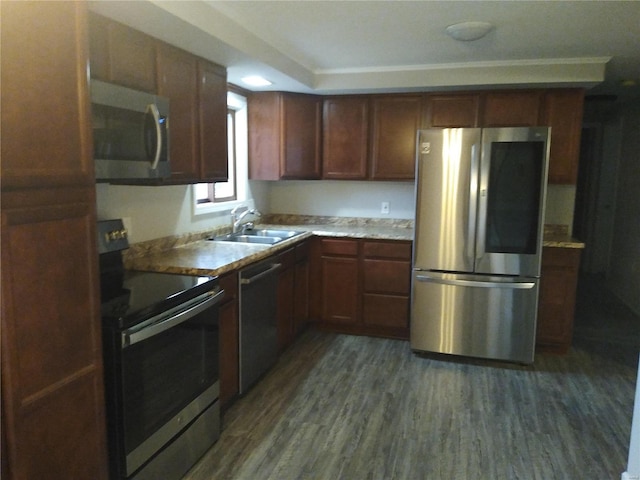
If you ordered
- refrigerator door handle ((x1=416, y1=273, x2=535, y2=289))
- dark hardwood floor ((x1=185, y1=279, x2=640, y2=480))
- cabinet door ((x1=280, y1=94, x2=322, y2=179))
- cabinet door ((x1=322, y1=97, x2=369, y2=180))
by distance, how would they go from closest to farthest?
dark hardwood floor ((x1=185, y1=279, x2=640, y2=480)) < refrigerator door handle ((x1=416, y1=273, x2=535, y2=289)) < cabinet door ((x1=280, y1=94, x2=322, y2=179)) < cabinet door ((x1=322, y1=97, x2=369, y2=180))

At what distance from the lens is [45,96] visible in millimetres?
1424

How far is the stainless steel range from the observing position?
186 cm

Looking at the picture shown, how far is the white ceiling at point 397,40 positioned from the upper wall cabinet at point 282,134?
0.68ft

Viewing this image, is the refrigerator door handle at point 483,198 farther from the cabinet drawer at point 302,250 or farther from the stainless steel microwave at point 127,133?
the stainless steel microwave at point 127,133

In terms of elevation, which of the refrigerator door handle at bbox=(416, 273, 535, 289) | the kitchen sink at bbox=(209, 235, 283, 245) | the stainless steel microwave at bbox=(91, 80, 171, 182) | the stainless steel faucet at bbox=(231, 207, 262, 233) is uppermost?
the stainless steel microwave at bbox=(91, 80, 171, 182)

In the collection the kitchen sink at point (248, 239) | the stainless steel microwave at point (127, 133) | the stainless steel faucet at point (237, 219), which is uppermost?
the stainless steel microwave at point (127, 133)

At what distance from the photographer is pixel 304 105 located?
14.1 feet

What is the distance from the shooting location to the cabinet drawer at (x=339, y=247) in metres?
4.13

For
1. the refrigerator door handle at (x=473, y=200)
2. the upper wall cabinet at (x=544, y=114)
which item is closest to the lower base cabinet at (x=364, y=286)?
the refrigerator door handle at (x=473, y=200)

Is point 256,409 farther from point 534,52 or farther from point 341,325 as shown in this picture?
point 534,52

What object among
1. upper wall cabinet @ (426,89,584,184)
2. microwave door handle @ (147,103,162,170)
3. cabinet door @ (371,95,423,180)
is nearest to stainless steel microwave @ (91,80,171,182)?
microwave door handle @ (147,103,162,170)

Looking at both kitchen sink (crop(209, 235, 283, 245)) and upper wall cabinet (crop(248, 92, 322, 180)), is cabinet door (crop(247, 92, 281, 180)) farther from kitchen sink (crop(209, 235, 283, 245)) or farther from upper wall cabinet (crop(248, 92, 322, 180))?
kitchen sink (crop(209, 235, 283, 245))

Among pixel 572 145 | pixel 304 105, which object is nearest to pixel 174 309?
pixel 304 105

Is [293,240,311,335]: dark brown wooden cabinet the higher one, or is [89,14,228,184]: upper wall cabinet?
[89,14,228,184]: upper wall cabinet
